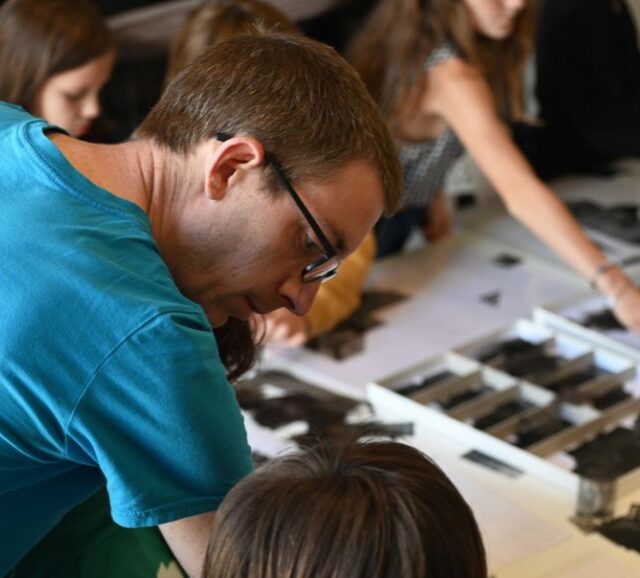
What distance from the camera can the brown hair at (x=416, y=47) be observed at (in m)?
2.53

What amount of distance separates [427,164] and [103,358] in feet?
5.85

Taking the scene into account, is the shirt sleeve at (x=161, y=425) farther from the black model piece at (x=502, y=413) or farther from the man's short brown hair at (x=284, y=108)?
the black model piece at (x=502, y=413)

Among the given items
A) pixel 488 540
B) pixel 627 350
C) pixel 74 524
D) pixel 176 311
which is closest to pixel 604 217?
pixel 627 350

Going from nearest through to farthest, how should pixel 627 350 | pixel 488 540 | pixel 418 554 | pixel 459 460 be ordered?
pixel 418 554 < pixel 488 540 < pixel 459 460 < pixel 627 350

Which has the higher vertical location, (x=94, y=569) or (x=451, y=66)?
(x=451, y=66)

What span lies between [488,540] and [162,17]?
2.36 meters

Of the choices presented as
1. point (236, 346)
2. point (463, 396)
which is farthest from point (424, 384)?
point (236, 346)

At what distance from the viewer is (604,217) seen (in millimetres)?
2797

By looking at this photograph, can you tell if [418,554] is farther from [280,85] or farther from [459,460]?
[459,460]

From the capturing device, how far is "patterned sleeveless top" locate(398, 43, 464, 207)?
2740 millimetres

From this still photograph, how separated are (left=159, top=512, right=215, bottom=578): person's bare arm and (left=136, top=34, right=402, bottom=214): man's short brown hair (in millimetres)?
364

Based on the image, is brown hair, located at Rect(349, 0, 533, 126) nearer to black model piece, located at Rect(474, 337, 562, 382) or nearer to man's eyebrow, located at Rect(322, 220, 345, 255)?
black model piece, located at Rect(474, 337, 562, 382)

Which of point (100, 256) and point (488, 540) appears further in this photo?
point (488, 540)

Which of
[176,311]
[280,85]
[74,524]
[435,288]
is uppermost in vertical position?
[280,85]
